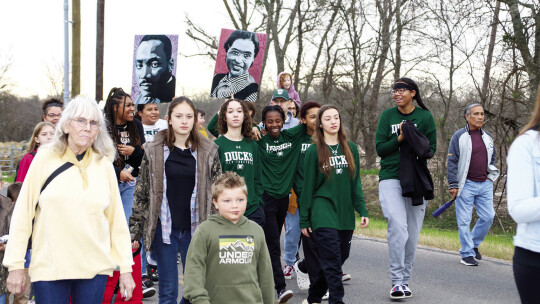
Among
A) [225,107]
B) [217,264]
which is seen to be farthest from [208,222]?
[225,107]

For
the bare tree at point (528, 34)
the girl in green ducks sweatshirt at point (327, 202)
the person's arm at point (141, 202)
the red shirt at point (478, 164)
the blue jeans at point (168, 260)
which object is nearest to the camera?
the blue jeans at point (168, 260)

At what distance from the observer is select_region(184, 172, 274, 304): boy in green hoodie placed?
12.7 ft

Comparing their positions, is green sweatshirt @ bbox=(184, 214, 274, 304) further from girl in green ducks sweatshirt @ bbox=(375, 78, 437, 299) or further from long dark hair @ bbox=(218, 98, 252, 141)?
girl in green ducks sweatshirt @ bbox=(375, 78, 437, 299)

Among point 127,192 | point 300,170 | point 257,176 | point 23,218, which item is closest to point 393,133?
point 300,170

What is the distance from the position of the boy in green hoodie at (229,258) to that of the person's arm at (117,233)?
45cm

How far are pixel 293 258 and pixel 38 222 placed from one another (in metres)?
4.44

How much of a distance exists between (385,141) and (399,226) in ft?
3.18

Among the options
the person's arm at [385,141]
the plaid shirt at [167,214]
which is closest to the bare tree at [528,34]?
the person's arm at [385,141]

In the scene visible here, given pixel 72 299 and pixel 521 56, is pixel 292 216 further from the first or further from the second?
pixel 521 56

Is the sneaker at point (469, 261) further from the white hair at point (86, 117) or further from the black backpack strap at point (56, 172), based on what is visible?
the black backpack strap at point (56, 172)

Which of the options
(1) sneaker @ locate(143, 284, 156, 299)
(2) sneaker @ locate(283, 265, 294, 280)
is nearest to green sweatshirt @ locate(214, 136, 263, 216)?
(1) sneaker @ locate(143, 284, 156, 299)

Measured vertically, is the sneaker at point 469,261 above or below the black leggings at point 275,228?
below

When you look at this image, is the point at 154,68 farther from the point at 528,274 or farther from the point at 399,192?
the point at 528,274

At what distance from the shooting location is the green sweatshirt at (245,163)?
583cm
